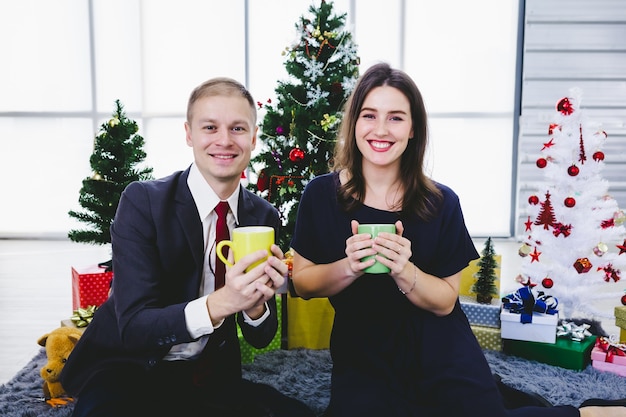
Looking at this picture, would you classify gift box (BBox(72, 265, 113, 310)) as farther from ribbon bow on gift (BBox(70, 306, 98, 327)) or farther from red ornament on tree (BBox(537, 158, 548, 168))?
red ornament on tree (BBox(537, 158, 548, 168))

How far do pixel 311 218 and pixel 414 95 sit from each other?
0.48 m

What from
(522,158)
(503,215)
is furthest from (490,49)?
(503,215)

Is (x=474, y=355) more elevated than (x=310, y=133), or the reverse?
(x=310, y=133)

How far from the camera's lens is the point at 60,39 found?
5.08m

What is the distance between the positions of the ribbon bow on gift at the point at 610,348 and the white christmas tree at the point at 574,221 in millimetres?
321

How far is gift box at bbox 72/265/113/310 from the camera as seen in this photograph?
2.40m

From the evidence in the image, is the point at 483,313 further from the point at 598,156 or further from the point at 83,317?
the point at 83,317

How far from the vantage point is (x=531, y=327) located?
2.29 m

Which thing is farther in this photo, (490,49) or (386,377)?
(490,49)

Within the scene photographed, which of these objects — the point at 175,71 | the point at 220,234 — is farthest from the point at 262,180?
the point at 175,71

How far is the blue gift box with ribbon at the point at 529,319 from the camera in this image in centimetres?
227

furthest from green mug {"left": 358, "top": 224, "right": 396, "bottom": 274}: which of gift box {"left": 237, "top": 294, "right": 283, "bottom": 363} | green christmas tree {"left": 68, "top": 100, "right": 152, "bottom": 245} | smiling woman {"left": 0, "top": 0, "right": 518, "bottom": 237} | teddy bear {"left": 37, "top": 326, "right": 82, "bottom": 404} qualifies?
smiling woman {"left": 0, "top": 0, "right": 518, "bottom": 237}

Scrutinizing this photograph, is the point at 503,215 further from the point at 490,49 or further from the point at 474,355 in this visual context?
the point at 474,355

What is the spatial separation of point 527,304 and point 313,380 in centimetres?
105
